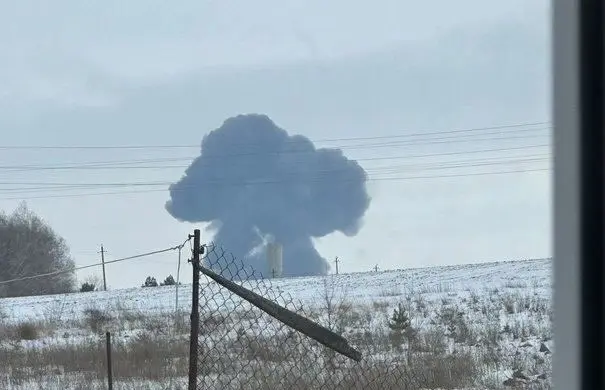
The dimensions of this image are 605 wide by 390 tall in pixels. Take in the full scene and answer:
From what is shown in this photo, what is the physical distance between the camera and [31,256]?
52.6m

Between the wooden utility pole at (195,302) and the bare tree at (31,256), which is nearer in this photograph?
the wooden utility pole at (195,302)

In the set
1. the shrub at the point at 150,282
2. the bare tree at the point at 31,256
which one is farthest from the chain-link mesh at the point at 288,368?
the bare tree at the point at 31,256

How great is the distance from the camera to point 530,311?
45.1 ft

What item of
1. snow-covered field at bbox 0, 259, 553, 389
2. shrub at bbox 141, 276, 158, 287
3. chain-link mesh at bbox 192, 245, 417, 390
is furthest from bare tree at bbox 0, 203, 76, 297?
chain-link mesh at bbox 192, 245, 417, 390

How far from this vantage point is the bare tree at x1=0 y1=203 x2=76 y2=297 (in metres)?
51.0

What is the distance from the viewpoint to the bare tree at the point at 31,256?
51031 mm

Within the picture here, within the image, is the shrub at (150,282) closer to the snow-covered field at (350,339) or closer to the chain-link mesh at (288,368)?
the snow-covered field at (350,339)

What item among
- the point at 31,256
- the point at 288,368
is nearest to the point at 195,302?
the point at 288,368

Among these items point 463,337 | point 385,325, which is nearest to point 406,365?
point 463,337

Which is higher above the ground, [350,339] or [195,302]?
[195,302]

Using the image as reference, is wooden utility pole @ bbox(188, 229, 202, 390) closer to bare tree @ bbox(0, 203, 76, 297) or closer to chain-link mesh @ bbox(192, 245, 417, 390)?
chain-link mesh @ bbox(192, 245, 417, 390)

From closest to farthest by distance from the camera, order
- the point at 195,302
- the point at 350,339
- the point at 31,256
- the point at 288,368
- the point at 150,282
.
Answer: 1. the point at 195,302
2. the point at 288,368
3. the point at 350,339
4. the point at 150,282
5. the point at 31,256

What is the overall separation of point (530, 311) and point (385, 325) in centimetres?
263

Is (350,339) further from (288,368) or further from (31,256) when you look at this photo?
(31,256)
